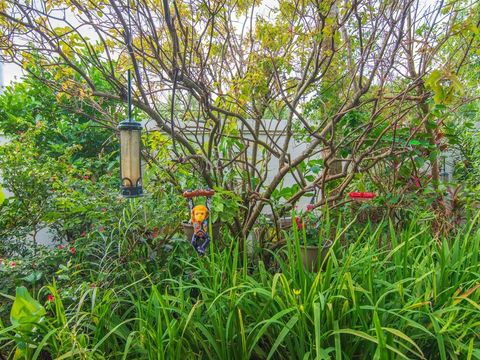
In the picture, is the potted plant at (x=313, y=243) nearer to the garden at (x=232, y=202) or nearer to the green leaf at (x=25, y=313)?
the garden at (x=232, y=202)

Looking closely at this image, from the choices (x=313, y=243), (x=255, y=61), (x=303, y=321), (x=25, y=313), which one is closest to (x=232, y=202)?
(x=313, y=243)

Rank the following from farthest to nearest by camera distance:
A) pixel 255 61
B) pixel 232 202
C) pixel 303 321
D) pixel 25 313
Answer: pixel 255 61 → pixel 232 202 → pixel 25 313 → pixel 303 321

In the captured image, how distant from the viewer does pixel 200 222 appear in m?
2.03

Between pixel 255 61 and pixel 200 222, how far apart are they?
5.19 ft

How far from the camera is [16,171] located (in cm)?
278

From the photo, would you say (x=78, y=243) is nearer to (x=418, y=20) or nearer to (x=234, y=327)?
(x=234, y=327)

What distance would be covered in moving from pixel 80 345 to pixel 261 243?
5.07ft

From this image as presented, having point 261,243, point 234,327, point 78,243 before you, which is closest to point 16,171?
point 78,243

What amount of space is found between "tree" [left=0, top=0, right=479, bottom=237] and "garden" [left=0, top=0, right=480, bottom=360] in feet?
0.08

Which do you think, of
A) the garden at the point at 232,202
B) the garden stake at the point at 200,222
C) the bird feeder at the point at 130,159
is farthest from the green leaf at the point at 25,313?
the garden stake at the point at 200,222

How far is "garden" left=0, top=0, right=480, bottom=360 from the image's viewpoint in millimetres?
1595

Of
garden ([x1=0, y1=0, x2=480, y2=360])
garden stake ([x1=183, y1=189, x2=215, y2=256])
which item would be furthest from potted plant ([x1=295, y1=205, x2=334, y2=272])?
garden stake ([x1=183, y1=189, x2=215, y2=256])

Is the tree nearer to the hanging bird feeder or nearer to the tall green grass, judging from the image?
the hanging bird feeder

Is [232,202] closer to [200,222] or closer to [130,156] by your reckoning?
[200,222]
